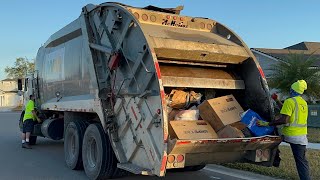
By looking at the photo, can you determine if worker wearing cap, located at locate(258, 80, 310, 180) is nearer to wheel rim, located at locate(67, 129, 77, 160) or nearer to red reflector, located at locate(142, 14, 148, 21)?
red reflector, located at locate(142, 14, 148, 21)

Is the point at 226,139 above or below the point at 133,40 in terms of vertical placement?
below

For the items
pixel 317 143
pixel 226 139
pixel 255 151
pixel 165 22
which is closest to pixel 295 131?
pixel 255 151

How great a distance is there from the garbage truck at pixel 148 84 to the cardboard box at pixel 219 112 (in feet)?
0.89

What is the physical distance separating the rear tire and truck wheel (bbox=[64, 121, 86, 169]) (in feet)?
1.46

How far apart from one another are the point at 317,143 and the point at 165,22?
688 cm

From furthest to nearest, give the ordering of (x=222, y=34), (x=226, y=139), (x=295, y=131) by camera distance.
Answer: (x=222, y=34) < (x=295, y=131) < (x=226, y=139)

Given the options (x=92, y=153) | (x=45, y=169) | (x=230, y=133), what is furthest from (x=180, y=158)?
(x=45, y=169)

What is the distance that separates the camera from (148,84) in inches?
228

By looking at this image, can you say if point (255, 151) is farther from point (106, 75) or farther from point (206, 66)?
point (106, 75)

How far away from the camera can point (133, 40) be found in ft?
20.6

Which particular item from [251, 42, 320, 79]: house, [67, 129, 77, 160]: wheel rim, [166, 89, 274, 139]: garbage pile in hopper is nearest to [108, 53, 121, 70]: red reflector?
[166, 89, 274, 139]: garbage pile in hopper

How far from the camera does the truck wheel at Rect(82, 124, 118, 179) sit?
6.89 meters

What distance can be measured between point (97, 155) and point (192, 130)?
1.99m

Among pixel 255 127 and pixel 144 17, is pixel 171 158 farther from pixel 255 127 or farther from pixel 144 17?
pixel 144 17
